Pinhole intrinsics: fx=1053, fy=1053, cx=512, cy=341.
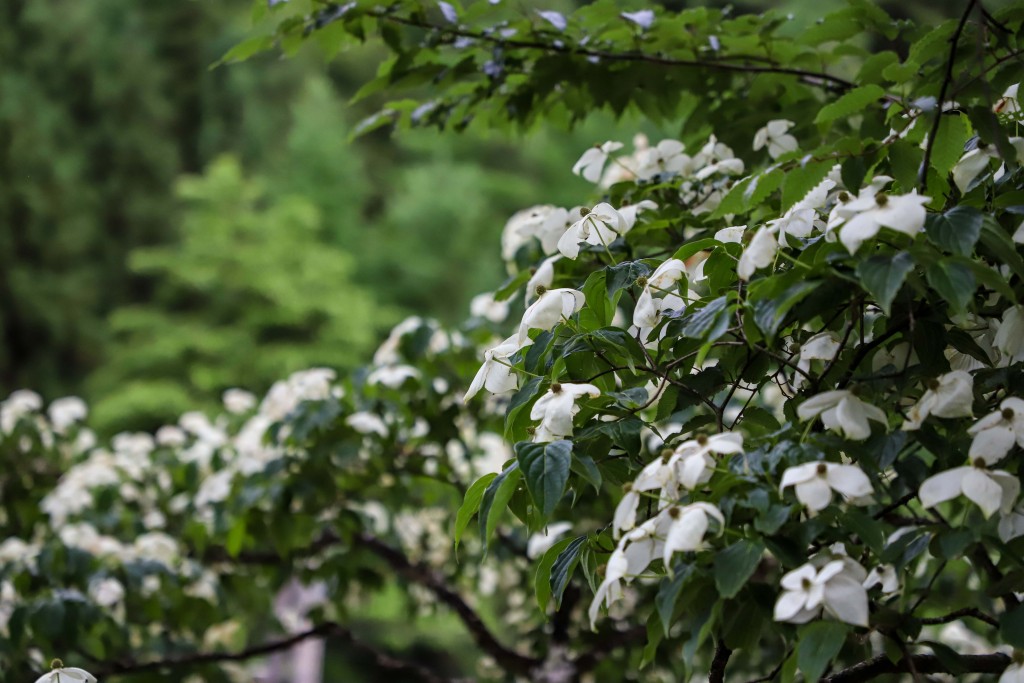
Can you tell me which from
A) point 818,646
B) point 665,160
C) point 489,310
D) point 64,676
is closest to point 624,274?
point 818,646

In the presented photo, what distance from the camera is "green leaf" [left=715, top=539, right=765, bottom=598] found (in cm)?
63

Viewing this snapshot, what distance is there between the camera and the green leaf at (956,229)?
2.28ft

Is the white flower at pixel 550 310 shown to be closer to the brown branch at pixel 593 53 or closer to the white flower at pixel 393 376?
the brown branch at pixel 593 53

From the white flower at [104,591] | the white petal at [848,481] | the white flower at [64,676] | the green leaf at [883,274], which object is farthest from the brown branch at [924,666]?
the white flower at [104,591]

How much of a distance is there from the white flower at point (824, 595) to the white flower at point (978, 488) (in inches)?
3.4

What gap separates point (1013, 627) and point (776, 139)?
75 centimetres

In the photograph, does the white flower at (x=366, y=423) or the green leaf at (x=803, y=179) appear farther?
the white flower at (x=366, y=423)

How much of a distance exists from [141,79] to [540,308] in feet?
26.5

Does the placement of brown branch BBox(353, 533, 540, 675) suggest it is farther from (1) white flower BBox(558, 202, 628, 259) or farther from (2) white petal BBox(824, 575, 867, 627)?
(2) white petal BBox(824, 575, 867, 627)

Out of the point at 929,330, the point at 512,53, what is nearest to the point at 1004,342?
the point at 929,330

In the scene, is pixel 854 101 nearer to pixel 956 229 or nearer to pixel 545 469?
pixel 956 229

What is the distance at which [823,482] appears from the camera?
2.13 ft

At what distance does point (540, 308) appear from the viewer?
0.84 meters

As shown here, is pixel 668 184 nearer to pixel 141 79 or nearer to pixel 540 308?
pixel 540 308
